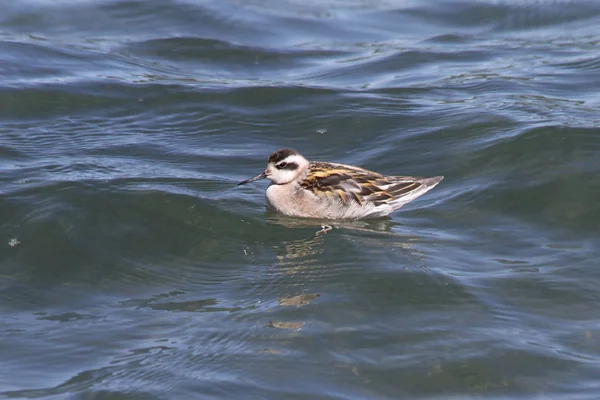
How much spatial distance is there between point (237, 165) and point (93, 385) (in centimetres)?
603

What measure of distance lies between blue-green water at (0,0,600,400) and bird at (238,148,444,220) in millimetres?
222

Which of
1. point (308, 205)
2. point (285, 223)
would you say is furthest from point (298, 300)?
point (308, 205)

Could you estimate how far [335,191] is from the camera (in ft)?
40.8

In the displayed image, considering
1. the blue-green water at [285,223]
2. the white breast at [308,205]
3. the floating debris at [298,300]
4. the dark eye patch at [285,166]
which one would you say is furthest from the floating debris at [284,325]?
the dark eye patch at [285,166]

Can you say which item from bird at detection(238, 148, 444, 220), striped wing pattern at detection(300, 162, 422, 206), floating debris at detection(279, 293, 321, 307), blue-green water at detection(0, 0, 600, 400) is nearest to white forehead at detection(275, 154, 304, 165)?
bird at detection(238, 148, 444, 220)

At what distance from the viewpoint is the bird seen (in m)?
12.3

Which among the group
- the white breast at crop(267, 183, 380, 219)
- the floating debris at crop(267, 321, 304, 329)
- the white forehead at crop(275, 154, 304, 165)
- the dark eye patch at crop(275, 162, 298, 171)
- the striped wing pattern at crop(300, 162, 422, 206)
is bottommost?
the floating debris at crop(267, 321, 304, 329)

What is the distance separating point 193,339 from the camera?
30.6 feet

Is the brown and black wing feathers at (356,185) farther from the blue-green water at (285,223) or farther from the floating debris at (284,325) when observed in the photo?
the floating debris at (284,325)

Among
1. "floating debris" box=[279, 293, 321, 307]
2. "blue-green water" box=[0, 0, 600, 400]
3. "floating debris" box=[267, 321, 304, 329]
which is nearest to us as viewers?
"blue-green water" box=[0, 0, 600, 400]

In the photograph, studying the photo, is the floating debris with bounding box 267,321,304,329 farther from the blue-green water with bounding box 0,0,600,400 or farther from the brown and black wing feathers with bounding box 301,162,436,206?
the brown and black wing feathers with bounding box 301,162,436,206

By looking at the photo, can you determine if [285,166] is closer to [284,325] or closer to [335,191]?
[335,191]

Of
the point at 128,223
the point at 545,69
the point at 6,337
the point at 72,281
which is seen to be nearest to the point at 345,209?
the point at 128,223

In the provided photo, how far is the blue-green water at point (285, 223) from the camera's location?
29.5 feet
